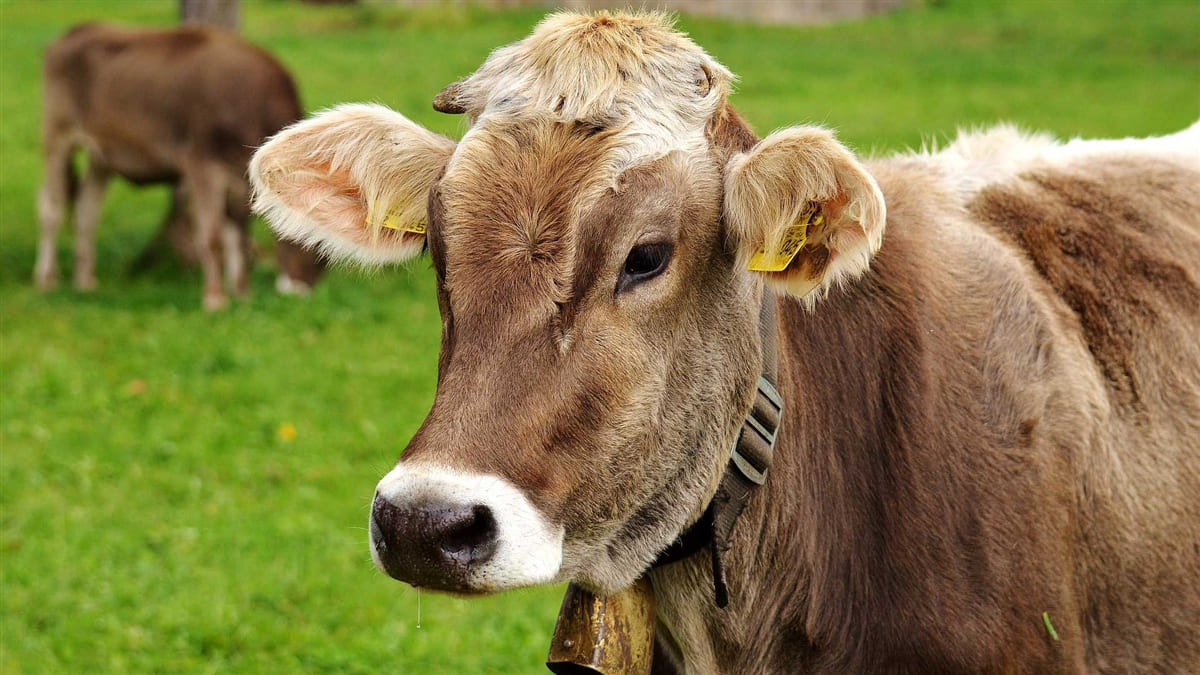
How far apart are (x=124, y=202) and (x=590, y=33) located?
1207cm

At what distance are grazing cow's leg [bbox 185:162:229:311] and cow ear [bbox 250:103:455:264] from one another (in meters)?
6.97

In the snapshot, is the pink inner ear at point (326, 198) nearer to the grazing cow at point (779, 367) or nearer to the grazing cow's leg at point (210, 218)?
the grazing cow at point (779, 367)

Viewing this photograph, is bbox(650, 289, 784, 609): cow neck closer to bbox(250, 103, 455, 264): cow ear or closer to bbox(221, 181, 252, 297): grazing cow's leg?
bbox(250, 103, 455, 264): cow ear

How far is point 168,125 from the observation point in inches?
416

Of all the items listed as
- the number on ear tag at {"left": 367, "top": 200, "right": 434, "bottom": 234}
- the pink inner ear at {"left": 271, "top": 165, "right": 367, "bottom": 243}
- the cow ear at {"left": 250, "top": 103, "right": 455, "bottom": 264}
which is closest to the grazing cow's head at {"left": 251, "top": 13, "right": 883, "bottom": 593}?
the cow ear at {"left": 250, "top": 103, "right": 455, "bottom": 264}

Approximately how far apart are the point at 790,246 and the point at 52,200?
9.57m

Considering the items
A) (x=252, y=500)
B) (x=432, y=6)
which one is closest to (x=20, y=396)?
(x=252, y=500)

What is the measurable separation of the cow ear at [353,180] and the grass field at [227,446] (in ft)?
3.38

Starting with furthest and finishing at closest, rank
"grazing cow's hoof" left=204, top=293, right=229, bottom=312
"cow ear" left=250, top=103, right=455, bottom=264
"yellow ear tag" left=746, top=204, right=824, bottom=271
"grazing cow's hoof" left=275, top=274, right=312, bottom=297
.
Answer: "grazing cow's hoof" left=275, top=274, right=312, bottom=297
"grazing cow's hoof" left=204, top=293, right=229, bottom=312
"cow ear" left=250, top=103, right=455, bottom=264
"yellow ear tag" left=746, top=204, right=824, bottom=271

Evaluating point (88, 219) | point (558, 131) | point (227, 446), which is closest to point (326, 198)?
point (558, 131)

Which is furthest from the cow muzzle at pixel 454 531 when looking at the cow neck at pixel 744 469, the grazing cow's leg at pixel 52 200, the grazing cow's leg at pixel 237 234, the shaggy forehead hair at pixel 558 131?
the grazing cow's leg at pixel 52 200

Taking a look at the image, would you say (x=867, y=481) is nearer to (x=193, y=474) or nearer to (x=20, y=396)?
(x=193, y=474)

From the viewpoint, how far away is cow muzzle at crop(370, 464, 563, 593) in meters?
2.48

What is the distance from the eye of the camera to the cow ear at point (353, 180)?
10.3ft
